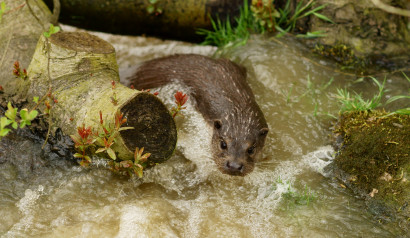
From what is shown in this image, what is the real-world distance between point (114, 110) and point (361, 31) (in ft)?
10.5

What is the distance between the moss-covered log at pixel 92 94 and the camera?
8.98 ft

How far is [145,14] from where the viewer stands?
16.4 ft

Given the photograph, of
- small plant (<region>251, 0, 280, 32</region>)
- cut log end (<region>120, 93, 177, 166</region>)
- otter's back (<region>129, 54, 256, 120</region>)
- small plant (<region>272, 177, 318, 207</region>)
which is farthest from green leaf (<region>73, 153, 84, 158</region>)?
small plant (<region>251, 0, 280, 32</region>)

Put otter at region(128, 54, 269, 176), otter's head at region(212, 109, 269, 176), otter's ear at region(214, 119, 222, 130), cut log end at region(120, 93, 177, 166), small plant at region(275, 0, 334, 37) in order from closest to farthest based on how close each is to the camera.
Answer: cut log end at region(120, 93, 177, 166), otter's head at region(212, 109, 269, 176), otter at region(128, 54, 269, 176), otter's ear at region(214, 119, 222, 130), small plant at region(275, 0, 334, 37)

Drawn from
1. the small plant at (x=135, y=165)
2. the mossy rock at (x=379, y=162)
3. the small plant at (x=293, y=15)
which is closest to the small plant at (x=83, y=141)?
the small plant at (x=135, y=165)

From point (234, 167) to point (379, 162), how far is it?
1176mm

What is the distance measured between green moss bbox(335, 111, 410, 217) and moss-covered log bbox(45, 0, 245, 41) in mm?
2431

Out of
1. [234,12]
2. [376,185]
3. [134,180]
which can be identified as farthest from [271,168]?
[234,12]

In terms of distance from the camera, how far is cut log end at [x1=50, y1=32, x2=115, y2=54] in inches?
119

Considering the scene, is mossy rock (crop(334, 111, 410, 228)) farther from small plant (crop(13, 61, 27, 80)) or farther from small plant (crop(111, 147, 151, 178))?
small plant (crop(13, 61, 27, 80))

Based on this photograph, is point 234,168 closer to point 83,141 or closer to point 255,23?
point 83,141

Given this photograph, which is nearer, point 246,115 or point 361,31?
point 246,115

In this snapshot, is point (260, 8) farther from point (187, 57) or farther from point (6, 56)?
point (6, 56)

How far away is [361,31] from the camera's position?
4.59 m
